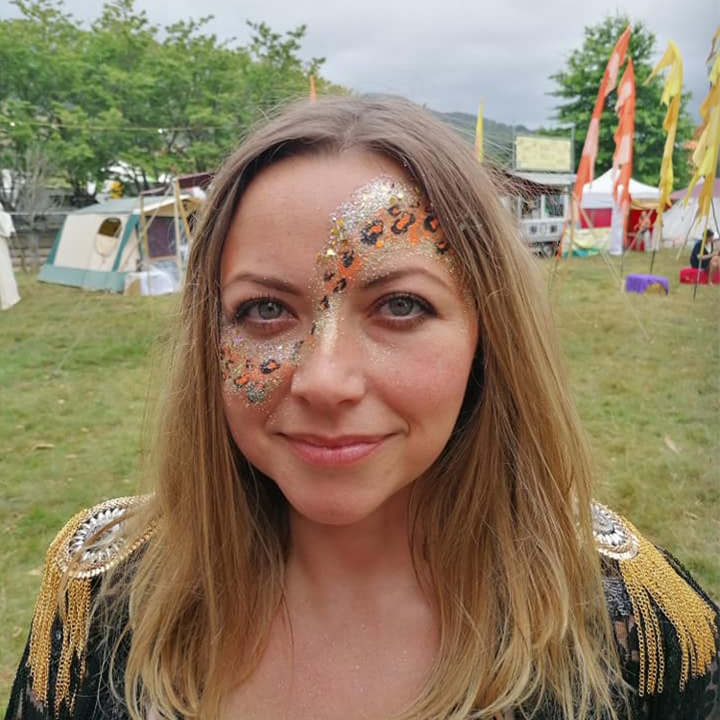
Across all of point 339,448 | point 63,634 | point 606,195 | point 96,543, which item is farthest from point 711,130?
point 606,195

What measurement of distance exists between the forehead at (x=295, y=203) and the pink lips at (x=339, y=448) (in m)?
0.29

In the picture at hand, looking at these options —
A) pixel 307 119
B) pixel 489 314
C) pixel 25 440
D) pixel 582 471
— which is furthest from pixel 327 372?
pixel 25 440

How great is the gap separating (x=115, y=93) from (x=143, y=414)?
18.1 metres

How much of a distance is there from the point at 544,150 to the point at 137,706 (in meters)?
21.4

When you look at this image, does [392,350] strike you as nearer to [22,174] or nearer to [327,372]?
[327,372]

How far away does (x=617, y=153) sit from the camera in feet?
26.1

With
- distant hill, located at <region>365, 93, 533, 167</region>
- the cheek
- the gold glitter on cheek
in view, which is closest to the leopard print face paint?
the gold glitter on cheek

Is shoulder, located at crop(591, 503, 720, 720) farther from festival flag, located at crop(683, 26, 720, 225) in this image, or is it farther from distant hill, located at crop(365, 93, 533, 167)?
festival flag, located at crop(683, 26, 720, 225)

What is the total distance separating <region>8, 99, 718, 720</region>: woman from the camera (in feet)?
3.50

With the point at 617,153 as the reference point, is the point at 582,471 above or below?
below

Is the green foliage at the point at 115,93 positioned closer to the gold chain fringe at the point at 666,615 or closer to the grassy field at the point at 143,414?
the grassy field at the point at 143,414

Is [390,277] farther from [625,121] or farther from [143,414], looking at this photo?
[625,121]

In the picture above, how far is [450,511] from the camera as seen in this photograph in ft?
4.17

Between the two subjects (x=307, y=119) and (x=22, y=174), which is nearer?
(x=307, y=119)
